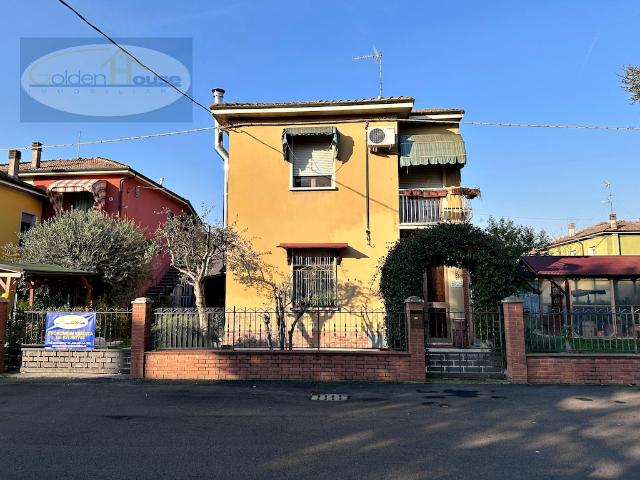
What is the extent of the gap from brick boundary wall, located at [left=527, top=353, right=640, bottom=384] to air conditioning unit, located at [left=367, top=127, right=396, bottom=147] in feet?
25.3

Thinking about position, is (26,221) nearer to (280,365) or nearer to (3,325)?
(3,325)

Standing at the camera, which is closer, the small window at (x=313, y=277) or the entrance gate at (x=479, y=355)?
the entrance gate at (x=479, y=355)

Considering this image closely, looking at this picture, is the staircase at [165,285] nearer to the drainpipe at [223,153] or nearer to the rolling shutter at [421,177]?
the drainpipe at [223,153]

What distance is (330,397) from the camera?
8.00 metres

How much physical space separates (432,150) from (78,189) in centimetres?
1485

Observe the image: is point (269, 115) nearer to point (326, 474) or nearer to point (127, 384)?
point (127, 384)

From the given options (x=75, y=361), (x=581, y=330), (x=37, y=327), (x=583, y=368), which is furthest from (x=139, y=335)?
(x=581, y=330)

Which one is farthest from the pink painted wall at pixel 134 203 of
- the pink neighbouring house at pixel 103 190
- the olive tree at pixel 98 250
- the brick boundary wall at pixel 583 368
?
the brick boundary wall at pixel 583 368

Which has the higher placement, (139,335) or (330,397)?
(139,335)

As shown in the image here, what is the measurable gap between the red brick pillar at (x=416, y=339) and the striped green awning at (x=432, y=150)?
632 cm

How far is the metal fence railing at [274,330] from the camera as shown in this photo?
10.2 m

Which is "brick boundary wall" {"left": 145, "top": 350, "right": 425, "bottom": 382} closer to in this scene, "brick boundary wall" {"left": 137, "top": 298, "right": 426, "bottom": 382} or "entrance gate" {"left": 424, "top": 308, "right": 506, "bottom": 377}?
"brick boundary wall" {"left": 137, "top": 298, "right": 426, "bottom": 382}

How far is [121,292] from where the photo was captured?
16.0 m

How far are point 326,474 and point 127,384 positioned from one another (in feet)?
20.1
